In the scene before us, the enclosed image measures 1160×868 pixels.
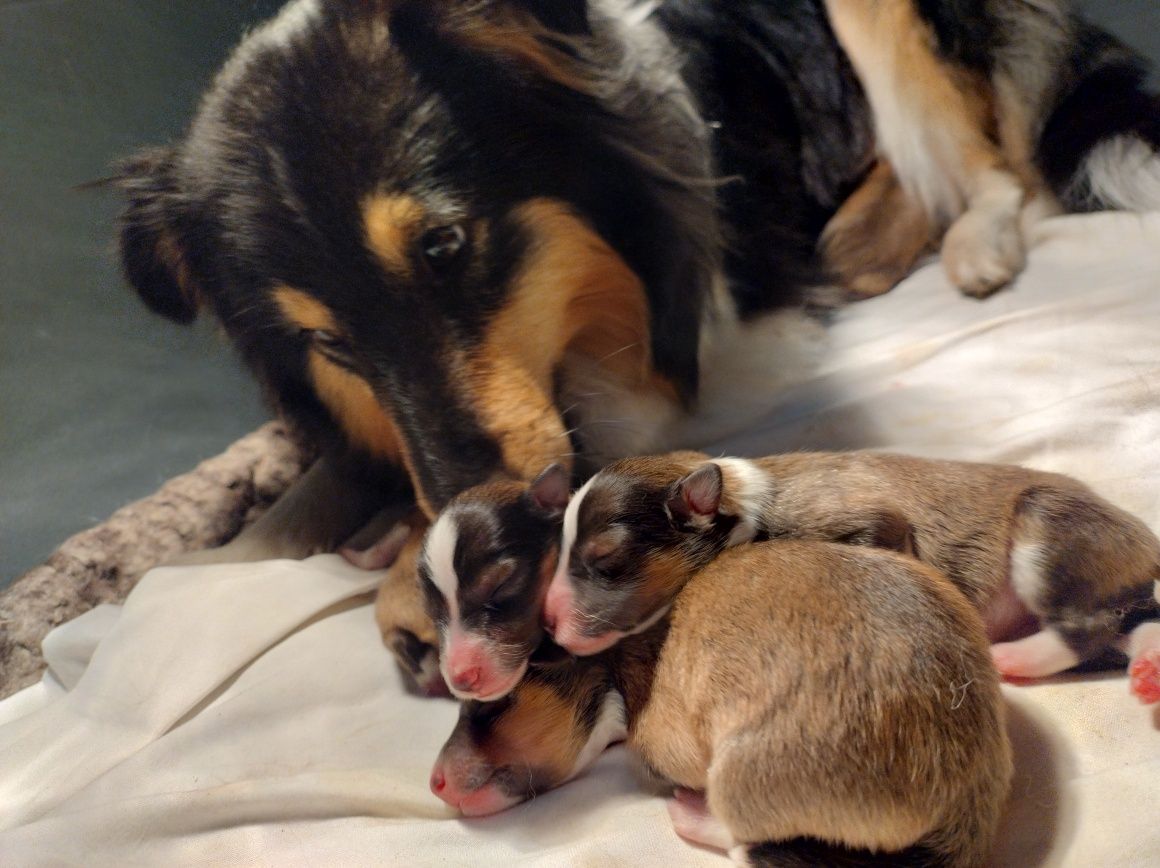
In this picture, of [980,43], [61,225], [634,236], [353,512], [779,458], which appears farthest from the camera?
[980,43]

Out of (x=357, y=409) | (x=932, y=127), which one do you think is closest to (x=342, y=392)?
(x=357, y=409)

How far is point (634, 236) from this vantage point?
1.34m

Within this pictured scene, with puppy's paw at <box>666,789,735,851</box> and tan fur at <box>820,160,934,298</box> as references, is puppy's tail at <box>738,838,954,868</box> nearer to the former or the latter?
puppy's paw at <box>666,789,735,851</box>

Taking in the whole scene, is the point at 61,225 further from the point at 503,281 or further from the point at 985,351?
the point at 985,351

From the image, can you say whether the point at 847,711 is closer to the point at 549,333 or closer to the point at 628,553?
the point at 628,553

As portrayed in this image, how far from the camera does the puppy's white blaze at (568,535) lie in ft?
3.22

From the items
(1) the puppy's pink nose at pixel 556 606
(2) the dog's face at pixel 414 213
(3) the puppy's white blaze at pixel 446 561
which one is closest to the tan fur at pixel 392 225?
(2) the dog's face at pixel 414 213

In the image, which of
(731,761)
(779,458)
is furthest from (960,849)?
(779,458)

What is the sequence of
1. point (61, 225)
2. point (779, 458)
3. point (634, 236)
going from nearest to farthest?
1. point (779, 458)
2. point (61, 225)
3. point (634, 236)

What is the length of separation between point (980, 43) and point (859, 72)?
0.23m

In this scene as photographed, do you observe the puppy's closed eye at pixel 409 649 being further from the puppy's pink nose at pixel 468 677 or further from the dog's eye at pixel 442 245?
the dog's eye at pixel 442 245

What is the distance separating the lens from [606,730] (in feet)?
3.37

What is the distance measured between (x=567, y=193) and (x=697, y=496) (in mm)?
506

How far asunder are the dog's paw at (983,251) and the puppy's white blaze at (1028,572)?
676 mm
